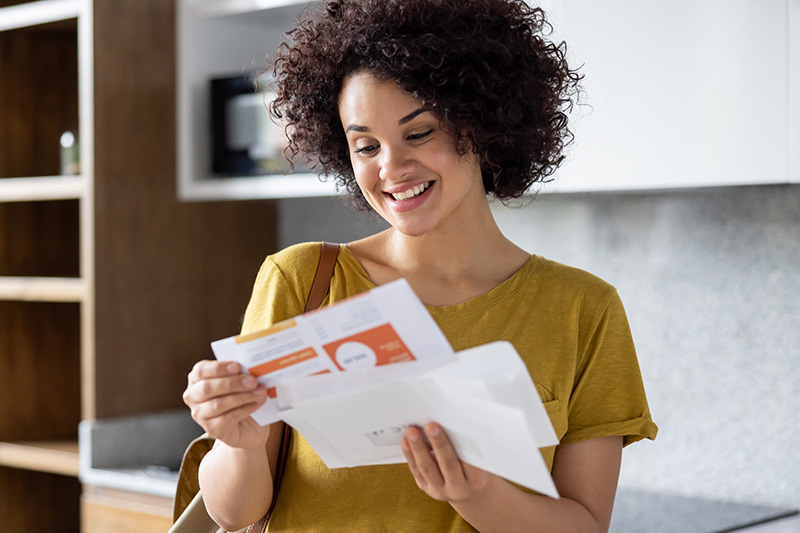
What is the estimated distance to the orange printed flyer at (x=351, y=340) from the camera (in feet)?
2.70

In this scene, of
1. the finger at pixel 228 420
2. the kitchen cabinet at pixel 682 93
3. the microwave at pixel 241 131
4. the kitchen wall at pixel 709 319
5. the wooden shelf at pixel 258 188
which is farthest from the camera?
the microwave at pixel 241 131

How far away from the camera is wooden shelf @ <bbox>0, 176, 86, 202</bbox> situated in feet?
7.86

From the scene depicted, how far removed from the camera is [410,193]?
1098 millimetres

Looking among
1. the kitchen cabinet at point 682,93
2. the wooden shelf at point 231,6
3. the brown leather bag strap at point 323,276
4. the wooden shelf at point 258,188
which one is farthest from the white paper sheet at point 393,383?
the wooden shelf at point 231,6

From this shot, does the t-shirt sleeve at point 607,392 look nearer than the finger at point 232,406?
No

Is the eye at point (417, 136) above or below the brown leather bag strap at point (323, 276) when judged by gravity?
above

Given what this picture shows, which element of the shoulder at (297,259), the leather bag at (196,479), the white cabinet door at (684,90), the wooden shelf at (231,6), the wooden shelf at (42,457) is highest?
the wooden shelf at (231,6)

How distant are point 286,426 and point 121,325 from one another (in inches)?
54.5

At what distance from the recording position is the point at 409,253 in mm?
1229

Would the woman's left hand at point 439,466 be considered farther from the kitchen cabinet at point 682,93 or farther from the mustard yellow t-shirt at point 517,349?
the kitchen cabinet at point 682,93

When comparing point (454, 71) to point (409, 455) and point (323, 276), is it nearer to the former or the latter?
point (323, 276)

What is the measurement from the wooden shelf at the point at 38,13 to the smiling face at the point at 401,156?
1.52 metres

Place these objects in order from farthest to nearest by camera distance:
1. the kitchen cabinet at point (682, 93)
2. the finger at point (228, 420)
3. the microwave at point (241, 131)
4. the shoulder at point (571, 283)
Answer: the microwave at point (241, 131) → the kitchen cabinet at point (682, 93) → the shoulder at point (571, 283) → the finger at point (228, 420)

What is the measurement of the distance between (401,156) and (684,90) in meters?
0.72
